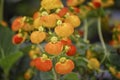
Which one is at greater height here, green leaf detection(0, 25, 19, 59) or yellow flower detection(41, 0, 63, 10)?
yellow flower detection(41, 0, 63, 10)

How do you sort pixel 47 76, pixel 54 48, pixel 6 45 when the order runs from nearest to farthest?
pixel 54 48 < pixel 47 76 < pixel 6 45

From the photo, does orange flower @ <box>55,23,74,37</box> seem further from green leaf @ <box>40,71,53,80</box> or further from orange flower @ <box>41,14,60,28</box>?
green leaf @ <box>40,71,53,80</box>

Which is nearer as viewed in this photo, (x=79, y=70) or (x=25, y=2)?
(x=79, y=70)

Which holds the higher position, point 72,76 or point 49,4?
point 49,4

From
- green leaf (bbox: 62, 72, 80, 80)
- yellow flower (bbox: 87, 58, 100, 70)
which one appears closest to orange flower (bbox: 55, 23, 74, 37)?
green leaf (bbox: 62, 72, 80, 80)

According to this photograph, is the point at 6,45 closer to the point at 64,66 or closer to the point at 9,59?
the point at 9,59

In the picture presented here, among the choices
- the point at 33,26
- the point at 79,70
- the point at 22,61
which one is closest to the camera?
the point at 33,26

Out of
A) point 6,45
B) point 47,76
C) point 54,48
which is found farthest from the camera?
point 6,45

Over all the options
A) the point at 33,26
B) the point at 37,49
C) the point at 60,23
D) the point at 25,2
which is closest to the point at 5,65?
the point at 37,49

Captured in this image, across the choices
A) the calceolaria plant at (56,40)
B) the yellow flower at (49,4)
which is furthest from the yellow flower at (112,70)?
the yellow flower at (49,4)

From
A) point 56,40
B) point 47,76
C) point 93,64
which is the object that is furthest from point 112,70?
point 56,40

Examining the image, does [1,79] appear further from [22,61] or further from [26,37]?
[26,37]
